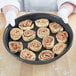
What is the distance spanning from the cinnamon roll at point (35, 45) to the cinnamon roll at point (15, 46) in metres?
0.04

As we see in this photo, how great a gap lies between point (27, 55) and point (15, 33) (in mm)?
170

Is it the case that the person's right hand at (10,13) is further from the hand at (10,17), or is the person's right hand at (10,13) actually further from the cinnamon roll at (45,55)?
the cinnamon roll at (45,55)

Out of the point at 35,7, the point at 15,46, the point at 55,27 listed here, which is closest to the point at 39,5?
the point at 35,7

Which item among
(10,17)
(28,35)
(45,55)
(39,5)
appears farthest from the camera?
(39,5)

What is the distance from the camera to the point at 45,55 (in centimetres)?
86

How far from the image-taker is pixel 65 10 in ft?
3.73

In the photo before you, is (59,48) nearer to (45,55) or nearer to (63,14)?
(45,55)

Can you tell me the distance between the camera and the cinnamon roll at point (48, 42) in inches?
35.6

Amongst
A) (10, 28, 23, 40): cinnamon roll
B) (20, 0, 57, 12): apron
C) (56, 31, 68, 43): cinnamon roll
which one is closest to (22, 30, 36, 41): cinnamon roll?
(10, 28, 23, 40): cinnamon roll

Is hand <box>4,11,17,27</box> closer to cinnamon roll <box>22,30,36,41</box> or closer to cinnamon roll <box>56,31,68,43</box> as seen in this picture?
cinnamon roll <box>22,30,36,41</box>

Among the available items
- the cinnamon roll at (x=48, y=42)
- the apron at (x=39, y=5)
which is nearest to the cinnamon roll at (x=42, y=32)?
the cinnamon roll at (x=48, y=42)

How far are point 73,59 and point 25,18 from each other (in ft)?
1.18

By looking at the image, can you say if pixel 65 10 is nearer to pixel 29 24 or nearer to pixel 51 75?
pixel 29 24

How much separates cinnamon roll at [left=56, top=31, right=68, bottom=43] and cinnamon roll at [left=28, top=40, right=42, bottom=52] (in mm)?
98
